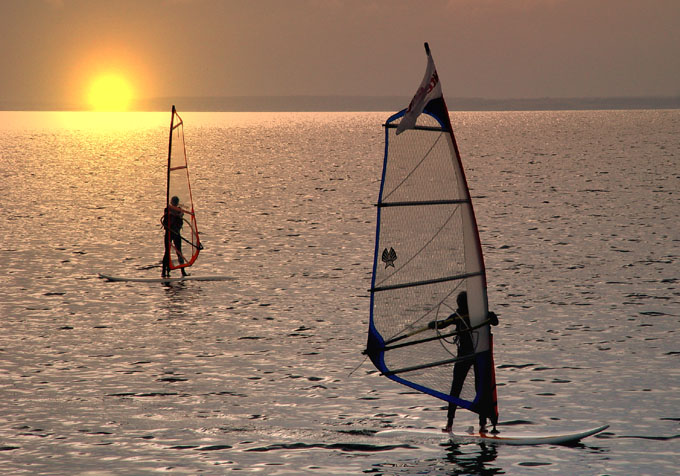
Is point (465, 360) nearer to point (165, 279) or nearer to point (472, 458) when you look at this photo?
point (472, 458)

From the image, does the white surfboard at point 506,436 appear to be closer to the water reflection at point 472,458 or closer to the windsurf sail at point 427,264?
the water reflection at point 472,458

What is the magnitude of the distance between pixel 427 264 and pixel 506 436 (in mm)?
4050

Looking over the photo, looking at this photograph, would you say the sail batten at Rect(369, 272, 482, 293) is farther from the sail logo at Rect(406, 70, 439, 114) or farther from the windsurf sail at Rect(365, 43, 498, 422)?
the sail logo at Rect(406, 70, 439, 114)

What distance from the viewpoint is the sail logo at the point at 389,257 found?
57.3 ft

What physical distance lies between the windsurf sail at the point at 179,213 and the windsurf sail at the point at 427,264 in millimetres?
20766

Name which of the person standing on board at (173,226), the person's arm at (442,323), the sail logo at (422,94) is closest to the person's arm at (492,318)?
the person's arm at (442,323)

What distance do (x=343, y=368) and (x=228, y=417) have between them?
5149 millimetres

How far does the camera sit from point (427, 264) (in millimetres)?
17875

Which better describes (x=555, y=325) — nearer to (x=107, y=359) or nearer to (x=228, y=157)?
(x=107, y=359)

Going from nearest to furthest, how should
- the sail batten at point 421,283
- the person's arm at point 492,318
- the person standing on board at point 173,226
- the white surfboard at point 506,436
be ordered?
the sail batten at point 421,283
the person's arm at point 492,318
the white surfboard at point 506,436
the person standing on board at point 173,226

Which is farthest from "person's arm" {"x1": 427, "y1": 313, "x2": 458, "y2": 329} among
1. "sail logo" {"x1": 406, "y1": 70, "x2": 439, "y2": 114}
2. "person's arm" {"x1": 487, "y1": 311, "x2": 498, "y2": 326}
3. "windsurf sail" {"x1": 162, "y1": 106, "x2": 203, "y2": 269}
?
"windsurf sail" {"x1": 162, "y1": 106, "x2": 203, "y2": 269}

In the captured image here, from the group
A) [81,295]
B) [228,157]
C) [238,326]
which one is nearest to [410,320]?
[238,326]

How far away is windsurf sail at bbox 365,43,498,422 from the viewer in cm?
1731

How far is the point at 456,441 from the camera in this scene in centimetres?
1911
